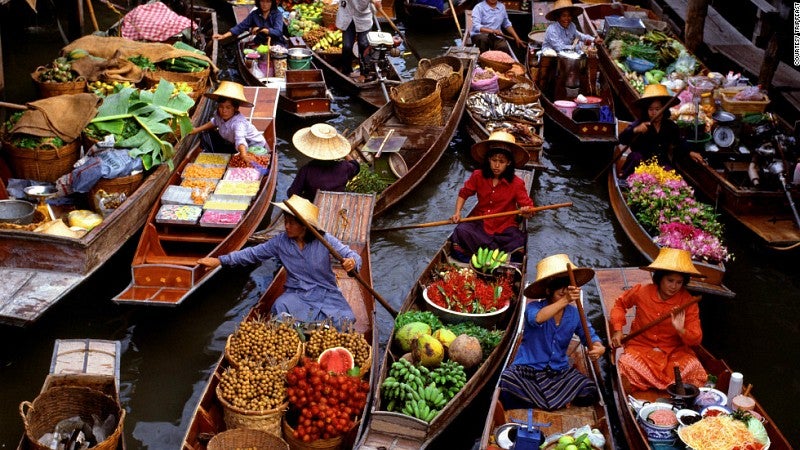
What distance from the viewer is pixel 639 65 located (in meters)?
13.4

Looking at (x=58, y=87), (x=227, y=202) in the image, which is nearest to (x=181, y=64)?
(x=58, y=87)

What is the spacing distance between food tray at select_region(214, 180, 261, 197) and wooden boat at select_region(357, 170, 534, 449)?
245 cm

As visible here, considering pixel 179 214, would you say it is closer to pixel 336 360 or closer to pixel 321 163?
pixel 321 163

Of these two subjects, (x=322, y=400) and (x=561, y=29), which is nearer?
(x=322, y=400)

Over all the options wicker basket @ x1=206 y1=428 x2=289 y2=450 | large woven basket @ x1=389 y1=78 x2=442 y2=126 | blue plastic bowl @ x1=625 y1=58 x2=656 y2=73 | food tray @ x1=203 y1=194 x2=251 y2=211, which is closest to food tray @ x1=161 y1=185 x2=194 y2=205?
food tray @ x1=203 y1=194 x2=251 y2=211

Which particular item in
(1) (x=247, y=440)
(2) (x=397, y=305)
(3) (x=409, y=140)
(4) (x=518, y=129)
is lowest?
(2) (x=397, y=305)

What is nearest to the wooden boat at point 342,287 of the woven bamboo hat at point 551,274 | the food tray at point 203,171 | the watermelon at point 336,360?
the watermelon at point 336,360

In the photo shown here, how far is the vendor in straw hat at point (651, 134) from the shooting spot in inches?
407

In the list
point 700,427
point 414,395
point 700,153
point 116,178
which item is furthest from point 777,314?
point 116,178

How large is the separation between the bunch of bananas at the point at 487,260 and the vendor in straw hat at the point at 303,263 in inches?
58.8

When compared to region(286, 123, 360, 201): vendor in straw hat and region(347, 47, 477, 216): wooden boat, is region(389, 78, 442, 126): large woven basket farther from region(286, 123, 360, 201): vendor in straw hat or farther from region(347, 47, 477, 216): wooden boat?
region(286, 123, 360, 201): vendor in straw hat

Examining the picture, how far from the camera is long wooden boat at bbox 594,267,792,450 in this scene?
6.09 m

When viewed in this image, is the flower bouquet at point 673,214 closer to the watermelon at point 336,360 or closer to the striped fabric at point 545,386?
the striped fabric at point 545,386

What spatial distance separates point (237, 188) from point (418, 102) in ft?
11.5
